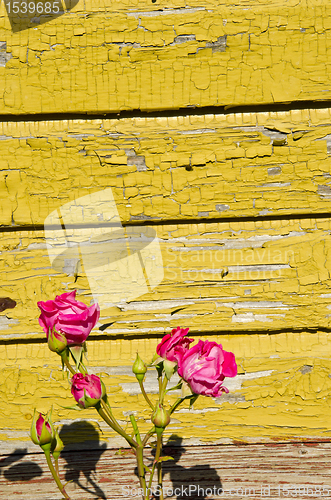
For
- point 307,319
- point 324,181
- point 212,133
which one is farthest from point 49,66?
point 307,319

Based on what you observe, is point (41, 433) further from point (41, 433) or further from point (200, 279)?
point (200, 279)

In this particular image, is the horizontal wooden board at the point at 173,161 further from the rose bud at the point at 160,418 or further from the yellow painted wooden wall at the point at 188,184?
the rose bud at the point at 160,418

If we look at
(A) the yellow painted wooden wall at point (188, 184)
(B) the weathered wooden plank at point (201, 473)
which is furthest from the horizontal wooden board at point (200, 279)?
(B) the weathered wooden plank at point (201, 473)

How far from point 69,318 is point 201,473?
1.67ft

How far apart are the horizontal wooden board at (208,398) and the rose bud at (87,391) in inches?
13.9

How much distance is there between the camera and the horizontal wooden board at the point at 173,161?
761 millimetres

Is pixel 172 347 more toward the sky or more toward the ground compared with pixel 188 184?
more toward the ground

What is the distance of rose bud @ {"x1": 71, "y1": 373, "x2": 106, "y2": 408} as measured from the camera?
0.46 m

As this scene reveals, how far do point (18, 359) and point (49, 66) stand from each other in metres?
0.67

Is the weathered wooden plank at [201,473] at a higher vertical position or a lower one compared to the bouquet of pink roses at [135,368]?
lower

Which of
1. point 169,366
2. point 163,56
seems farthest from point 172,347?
point 163,56

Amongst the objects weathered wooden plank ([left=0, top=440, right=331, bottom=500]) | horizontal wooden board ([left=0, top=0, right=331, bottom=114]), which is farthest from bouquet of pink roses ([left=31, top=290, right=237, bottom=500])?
horizontal wooden board ([left=0, top=0, right=331, bottom=114])

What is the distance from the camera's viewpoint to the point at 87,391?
47 centimetres

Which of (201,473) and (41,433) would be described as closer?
(41,433)
